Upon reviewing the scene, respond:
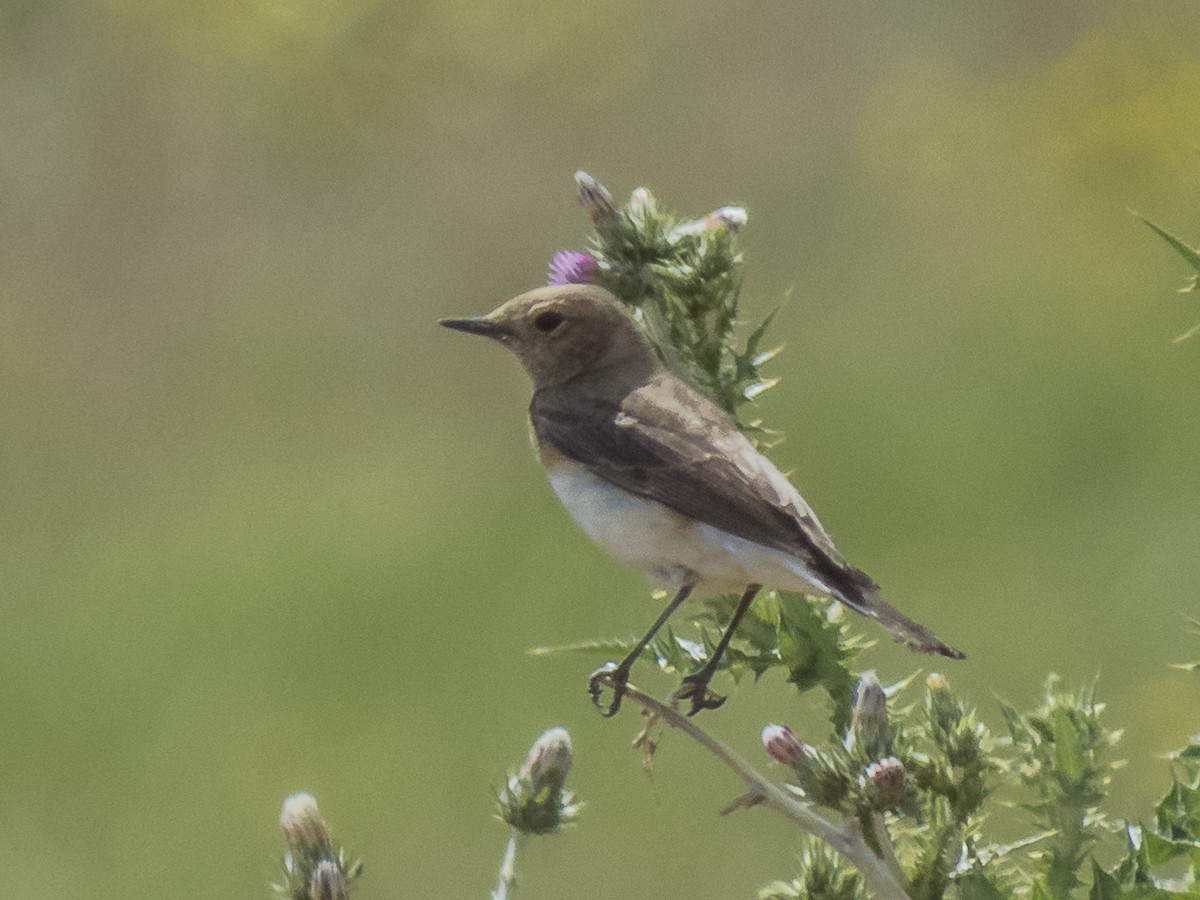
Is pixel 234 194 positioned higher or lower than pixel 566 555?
higher

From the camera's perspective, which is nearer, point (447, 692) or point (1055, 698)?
point (1055, 698)

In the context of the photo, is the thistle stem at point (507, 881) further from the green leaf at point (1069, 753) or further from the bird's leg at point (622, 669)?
the green leaf at point (1069, 753)

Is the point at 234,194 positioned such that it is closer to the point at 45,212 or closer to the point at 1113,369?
the point at 45,212

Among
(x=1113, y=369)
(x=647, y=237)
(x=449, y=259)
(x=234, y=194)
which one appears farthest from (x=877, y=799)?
(x=234, y=194)

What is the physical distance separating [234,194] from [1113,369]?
20.5 feet

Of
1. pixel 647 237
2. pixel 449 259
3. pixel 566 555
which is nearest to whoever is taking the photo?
pixel 647 237

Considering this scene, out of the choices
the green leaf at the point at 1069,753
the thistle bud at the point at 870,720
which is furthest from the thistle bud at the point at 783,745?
the green leaf at the point at 1069,753

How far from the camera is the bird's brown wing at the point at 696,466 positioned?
10.0 feet

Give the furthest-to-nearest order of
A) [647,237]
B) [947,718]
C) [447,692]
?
[447,692] < [647,237] < [947,718]

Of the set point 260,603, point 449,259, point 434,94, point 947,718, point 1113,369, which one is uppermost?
point 434,94

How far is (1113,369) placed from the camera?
9.20 meters

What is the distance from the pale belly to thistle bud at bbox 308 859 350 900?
721 mm

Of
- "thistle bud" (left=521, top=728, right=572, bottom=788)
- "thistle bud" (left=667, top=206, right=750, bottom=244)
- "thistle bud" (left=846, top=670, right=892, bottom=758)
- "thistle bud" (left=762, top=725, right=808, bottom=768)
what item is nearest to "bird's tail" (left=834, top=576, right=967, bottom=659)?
"thistle bud" (left=846, top=670, right=892, bottom=758)

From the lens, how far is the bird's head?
12.7 feet
